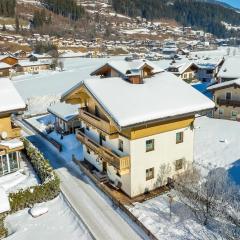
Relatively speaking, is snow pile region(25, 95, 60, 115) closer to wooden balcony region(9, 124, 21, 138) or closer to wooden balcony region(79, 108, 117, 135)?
wooden balcony region(9, 124, 21, 138)

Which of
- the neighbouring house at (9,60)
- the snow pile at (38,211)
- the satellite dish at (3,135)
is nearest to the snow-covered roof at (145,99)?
the snow pile at (38,211)

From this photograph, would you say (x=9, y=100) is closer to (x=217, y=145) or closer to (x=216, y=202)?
(x=216, y=202)

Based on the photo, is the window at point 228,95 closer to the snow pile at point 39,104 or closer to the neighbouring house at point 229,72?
the neighbouring house at point 229,72

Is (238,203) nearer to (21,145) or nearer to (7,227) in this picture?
(7,227)

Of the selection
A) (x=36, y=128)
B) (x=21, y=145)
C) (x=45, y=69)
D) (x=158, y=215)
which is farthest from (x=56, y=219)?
(x=45, y=69)

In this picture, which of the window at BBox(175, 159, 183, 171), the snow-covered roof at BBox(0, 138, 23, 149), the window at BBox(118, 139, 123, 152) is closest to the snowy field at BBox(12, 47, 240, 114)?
the snow-covered roof at BBox(0, 138, 23, 149)

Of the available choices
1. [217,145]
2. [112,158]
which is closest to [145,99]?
[112,158]
